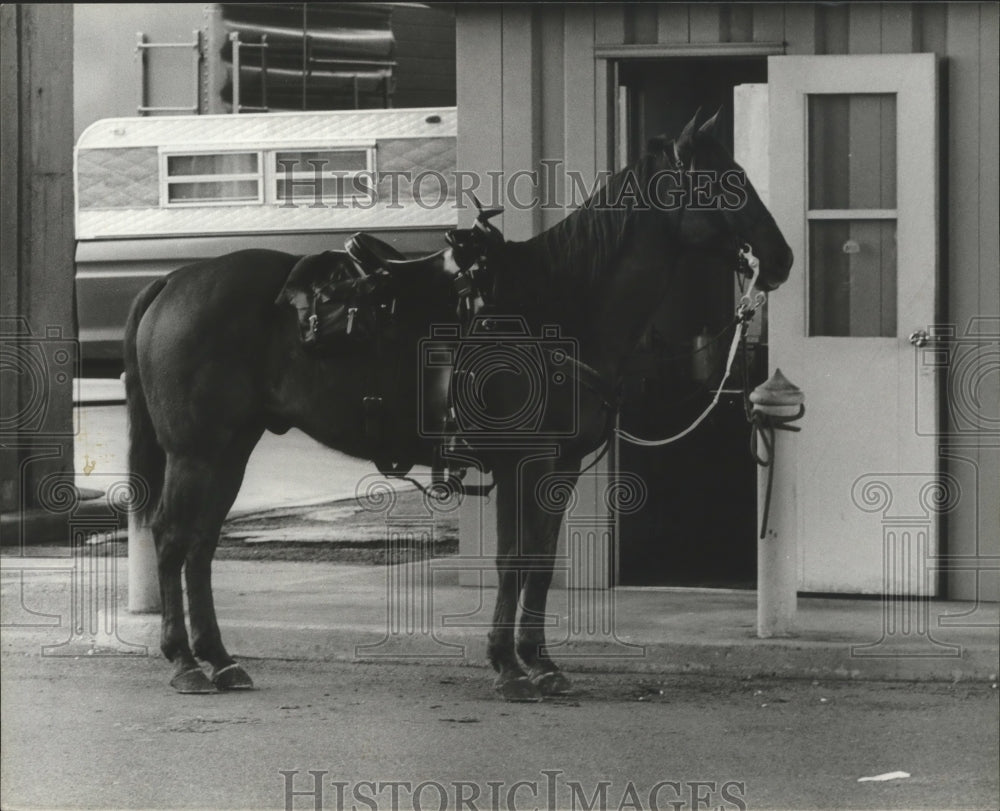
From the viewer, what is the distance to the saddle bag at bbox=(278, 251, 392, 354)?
6062 millimetres

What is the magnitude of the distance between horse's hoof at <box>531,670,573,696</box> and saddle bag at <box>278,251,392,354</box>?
1441 millimetres

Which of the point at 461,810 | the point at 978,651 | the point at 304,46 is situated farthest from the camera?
the point at 304,46

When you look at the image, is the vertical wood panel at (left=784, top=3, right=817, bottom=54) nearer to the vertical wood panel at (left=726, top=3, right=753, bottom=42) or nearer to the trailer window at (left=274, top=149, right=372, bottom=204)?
the vertical wood panel at (left=726, top=3, right=753, bottom=42)

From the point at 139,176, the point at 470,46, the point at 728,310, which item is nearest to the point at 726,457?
the point at 728,310

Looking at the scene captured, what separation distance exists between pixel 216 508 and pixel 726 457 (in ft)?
16.5

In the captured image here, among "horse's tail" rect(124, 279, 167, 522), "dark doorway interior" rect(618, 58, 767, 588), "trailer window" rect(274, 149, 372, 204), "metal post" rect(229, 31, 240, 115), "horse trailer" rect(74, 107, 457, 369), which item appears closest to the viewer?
"horse's tail" rect(124, 279, 167, 522)

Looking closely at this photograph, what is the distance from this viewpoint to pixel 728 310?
10430mm

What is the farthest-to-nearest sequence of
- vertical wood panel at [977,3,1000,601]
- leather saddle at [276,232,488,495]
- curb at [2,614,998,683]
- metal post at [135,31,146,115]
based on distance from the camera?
metal post at [135,31,146,115] → vertical wood panel at [977,3,1000,601] → curb at [2,614,998,683] → leather saddle at [276,232,488,495]

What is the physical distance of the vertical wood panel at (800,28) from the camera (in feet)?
25.6

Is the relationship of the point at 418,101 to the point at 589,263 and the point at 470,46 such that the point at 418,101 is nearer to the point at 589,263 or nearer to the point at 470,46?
the point at 470,46

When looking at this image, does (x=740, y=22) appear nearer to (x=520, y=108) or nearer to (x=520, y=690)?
(x=520, y=108)

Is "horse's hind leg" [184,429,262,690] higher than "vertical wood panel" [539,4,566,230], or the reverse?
"vertical wood panel" [539,4,566,230]

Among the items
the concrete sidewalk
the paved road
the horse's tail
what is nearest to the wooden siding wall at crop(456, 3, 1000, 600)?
the concrete sidewalk

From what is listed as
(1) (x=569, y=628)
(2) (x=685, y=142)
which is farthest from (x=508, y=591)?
(2) (x=685, y=142)
